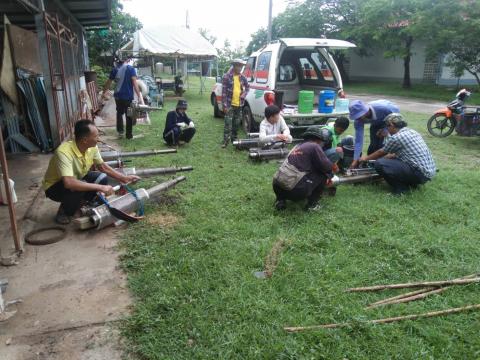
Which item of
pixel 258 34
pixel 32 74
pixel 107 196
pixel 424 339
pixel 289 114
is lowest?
pixel 424 339

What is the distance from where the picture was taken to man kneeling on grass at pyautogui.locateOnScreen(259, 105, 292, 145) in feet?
20.3

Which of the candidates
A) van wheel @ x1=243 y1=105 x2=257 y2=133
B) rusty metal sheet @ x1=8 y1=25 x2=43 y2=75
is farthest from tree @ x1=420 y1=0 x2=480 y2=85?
rusty metal sheet @ x1=8 y1=25 x2=43 y2=75

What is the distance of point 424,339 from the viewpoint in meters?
2.46

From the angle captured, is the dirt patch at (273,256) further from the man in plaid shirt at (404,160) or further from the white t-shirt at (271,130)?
the white t-shirt at (271,130)

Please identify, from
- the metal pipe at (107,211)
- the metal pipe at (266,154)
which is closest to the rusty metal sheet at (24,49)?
the metal pipe at (107,211)

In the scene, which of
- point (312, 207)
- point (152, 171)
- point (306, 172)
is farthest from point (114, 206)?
point (312, 207)

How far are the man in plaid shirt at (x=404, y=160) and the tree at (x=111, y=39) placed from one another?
2233 cm

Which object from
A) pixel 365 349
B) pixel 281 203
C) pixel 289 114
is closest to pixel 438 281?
pixel 365 349

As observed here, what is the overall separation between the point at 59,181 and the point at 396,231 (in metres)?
3.54

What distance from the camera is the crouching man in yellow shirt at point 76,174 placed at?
3.84m

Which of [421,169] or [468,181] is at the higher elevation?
[421,169]

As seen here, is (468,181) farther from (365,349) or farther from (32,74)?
(32,74)

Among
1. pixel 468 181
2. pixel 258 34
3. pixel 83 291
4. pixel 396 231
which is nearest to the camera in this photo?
pixel 83 291

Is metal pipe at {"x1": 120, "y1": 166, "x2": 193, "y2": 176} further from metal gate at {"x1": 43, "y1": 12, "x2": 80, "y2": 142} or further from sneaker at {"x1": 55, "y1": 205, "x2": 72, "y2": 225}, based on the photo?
metal gate at {"x1": 43, "y1": 12, "x2": 80, "y2": 142}
